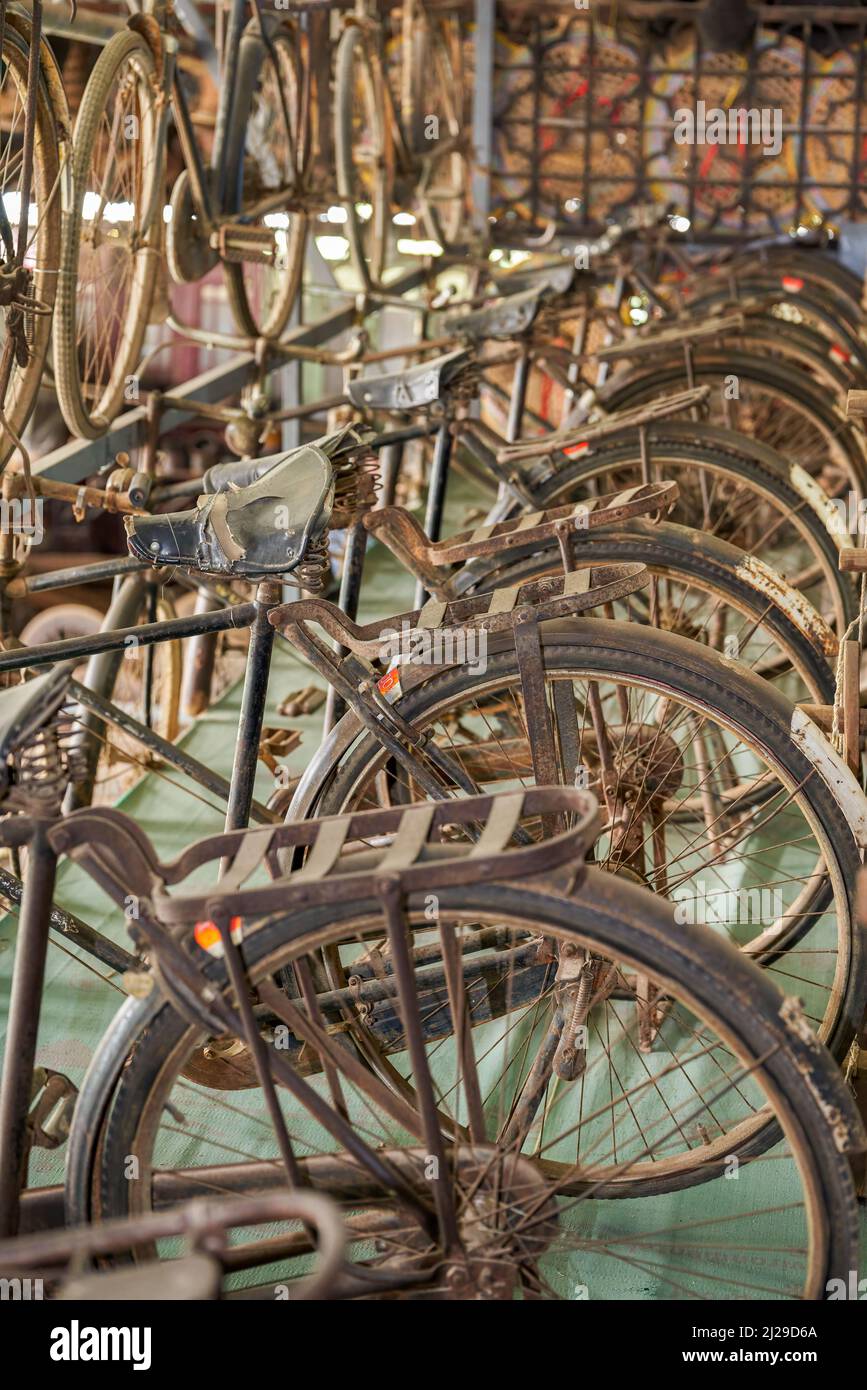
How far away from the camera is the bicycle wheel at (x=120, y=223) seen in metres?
3.33

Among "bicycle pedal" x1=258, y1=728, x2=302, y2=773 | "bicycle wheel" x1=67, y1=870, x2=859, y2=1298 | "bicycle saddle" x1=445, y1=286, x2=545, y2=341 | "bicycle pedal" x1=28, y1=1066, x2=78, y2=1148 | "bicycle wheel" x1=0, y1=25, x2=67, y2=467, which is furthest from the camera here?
"bicycle saddle" x1=445, y1=286, x2=545, y2=341

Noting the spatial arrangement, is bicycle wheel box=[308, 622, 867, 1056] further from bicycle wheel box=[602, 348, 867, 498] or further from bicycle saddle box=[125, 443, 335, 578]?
bicycle wheel box=[602, 348, 867, 498]

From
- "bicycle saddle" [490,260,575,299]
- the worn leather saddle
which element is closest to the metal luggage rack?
"bicycle saddle" [490,260,575,299]

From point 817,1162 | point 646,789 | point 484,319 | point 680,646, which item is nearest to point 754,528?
point 484,319

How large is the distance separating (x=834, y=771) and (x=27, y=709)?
1123 mm

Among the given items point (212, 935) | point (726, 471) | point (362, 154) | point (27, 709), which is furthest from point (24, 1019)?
point (362, 154)

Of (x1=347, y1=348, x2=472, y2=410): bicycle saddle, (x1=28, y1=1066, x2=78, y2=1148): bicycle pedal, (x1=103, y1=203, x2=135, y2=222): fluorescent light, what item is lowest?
(x1=28, y1=1066, x2=78, y2=1148): bicycle pedal

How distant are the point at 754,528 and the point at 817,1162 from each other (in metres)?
3.72

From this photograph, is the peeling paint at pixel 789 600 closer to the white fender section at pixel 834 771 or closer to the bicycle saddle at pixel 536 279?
the white fender section at pixel 834 771

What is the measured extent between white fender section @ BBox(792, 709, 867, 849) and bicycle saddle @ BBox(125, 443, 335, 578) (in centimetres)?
73

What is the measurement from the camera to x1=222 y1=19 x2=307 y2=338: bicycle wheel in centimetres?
421

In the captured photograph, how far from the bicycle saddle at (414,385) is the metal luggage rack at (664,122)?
13.9 ft

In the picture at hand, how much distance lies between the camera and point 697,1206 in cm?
238

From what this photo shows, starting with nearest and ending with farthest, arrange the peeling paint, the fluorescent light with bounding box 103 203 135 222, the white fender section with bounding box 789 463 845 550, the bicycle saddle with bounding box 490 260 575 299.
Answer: the peeling paint < the white fender section with bounding box 789 463 845 550 < the fluorescent light with bounding box 103 203 135 222 < the bicycle saddle with bounding box 490 260 575 299
